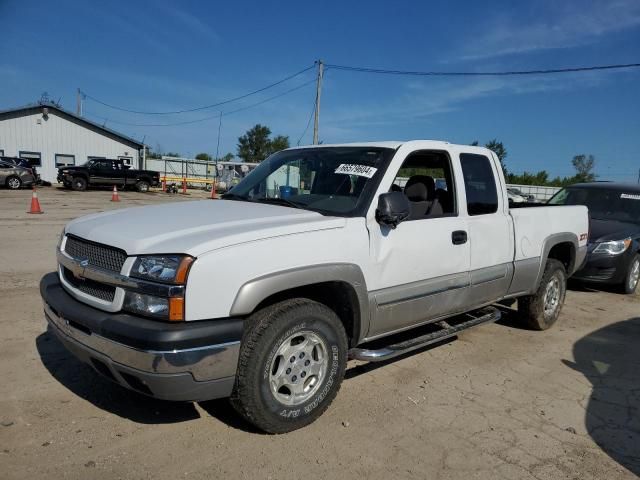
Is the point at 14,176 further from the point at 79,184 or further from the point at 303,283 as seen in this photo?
the point at 303,283

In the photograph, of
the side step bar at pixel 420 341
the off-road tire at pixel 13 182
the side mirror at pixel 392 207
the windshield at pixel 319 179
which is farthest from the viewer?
the off-road tire at pixel 13 182

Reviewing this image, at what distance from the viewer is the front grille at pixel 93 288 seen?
9.11 feet

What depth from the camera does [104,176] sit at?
28.7 m

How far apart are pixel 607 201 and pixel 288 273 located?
25.6ft

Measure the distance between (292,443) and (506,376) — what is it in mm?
2173

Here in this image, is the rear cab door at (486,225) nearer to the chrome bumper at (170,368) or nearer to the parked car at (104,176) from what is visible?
the chrome bumper at (170,368)

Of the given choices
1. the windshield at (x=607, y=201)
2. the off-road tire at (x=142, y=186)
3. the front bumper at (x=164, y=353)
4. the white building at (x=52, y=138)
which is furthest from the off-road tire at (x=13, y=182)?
the front bumper at (x=164, y=353)

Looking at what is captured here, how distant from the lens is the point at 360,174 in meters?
3.63

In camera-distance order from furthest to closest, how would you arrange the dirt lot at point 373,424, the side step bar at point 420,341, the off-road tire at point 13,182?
1. the off-road tire at point 13,182
2. the side step bar at point 420,341
3. the dirt lot at point 373,424

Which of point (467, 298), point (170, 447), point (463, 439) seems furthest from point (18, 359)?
point (467, 298)

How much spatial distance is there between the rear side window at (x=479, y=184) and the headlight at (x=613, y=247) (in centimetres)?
385

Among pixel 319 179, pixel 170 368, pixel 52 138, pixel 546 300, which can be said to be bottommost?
pixel 546 300

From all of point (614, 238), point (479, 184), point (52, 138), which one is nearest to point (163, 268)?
point (479, 184)

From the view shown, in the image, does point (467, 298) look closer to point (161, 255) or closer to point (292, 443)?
point (292, 443)
